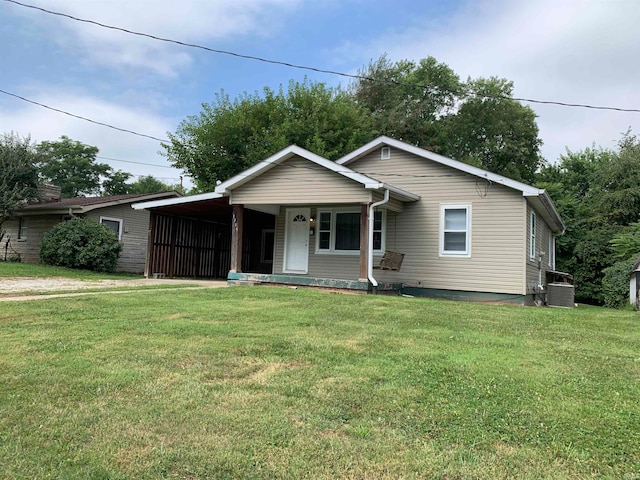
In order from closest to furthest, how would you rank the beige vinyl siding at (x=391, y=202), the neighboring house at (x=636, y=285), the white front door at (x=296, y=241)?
the beige vinyl siding at (x=391, y=202) < the neighboring house at (x=636, y=285) < the white front door at (x=296, y=241)

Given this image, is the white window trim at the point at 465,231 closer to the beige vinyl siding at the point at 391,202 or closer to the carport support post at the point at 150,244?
the beige vinyl siding at the point at 391,202

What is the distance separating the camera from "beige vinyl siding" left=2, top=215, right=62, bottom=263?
19.6m

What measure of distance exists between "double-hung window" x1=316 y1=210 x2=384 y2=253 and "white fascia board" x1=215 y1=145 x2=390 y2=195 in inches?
85.9

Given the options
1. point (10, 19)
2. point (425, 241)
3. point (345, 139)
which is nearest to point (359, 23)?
point (425, 241)

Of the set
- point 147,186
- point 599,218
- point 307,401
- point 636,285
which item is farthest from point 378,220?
point 147,186

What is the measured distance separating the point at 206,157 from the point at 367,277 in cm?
1760

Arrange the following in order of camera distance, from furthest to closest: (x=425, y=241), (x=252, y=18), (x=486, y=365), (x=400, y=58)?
1. (x=400, y=58)
2. (x=425, y=241)
3. (x=252, y=18)
4. (x=486, y=365)

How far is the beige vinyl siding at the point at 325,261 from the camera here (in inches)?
527

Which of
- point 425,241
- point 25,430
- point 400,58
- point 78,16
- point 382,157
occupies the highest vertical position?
point 400,58

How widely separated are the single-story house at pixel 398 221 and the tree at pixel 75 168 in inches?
1539

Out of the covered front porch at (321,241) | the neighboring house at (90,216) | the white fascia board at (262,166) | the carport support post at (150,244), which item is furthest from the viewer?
the neighboring house at (90,216)

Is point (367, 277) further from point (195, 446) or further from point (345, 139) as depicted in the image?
point (345, 139)

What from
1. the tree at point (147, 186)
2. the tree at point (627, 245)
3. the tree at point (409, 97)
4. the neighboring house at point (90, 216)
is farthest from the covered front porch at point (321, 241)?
the tree at point (147, 186)

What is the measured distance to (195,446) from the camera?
2.53 m
